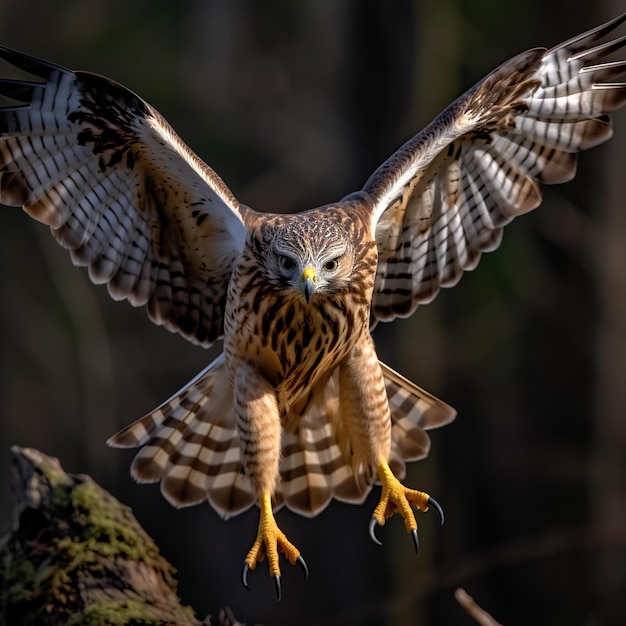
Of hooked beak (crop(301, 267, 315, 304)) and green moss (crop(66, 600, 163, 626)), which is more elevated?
hooked beak (crop(301, 267, 315, 304))

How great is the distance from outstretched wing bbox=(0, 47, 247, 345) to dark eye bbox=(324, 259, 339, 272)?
57cm

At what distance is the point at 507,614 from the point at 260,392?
8002 mm

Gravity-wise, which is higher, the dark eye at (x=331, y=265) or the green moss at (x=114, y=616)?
the dark eye at (x=331, y=265)

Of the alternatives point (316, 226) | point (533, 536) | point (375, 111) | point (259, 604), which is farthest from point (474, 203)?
point (259, 604)

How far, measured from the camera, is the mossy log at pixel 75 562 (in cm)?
439

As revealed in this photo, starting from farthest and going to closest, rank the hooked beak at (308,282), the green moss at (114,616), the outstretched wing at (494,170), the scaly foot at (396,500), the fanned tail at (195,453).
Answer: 1. the fanned tail at (195,453)
2. the outstretched wing at (494,170)
3. the scaly foot at (396,500)
4. the hooked beak at (308,282)
5. the green moss at (114,616)

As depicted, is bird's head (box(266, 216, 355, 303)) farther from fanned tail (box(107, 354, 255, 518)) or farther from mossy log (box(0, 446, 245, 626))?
mossy log (box(0, 446, 245, 626))

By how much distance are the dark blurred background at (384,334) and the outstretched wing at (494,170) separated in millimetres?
2061

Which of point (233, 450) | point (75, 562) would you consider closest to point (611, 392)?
point (233, 450)

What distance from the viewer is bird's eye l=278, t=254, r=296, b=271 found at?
4734mm

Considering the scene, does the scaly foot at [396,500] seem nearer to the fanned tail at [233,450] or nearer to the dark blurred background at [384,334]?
the fanned tail at [233,450]

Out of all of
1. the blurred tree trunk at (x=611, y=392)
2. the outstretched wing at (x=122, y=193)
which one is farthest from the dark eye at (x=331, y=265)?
the blurred tree trunk at (x=611, y=392)

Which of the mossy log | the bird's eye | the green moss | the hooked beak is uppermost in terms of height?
the bird's eye

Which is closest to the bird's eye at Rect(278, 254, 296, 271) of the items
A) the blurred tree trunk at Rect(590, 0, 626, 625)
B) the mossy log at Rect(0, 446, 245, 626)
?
the mossy log at Rect(0, 446, 245, 626)
